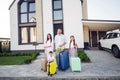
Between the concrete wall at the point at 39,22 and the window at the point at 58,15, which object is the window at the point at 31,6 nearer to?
the concrete wall at the point at 39,22

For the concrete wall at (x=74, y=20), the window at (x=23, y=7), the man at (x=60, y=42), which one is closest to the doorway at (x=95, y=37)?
the concrete wall at (x=74, y=20)

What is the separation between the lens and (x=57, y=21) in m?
19.8

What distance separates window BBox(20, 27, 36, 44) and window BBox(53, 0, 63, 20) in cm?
272

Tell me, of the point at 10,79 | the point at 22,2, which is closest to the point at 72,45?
the point at 10,79

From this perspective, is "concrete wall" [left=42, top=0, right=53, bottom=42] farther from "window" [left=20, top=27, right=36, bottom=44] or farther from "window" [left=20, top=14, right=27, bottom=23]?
"window" [left=20, top=14, right=27, bottom=23]

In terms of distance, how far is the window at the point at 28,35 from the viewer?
20703 mm

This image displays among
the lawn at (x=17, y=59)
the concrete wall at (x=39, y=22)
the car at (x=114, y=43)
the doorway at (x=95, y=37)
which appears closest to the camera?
the lawn at (x=17, y=59)

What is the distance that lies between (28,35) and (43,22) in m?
2.27

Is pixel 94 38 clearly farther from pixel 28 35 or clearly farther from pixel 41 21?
pixel 28 35

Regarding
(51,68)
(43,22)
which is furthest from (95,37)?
(51,68)

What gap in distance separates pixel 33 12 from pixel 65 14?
12.3 ft

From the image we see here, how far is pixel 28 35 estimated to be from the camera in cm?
2081

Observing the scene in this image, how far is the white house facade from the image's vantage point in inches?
750

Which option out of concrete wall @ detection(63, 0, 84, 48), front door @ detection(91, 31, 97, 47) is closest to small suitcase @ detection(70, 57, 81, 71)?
concrete wall @ detection(63, 0, 84, 48)
